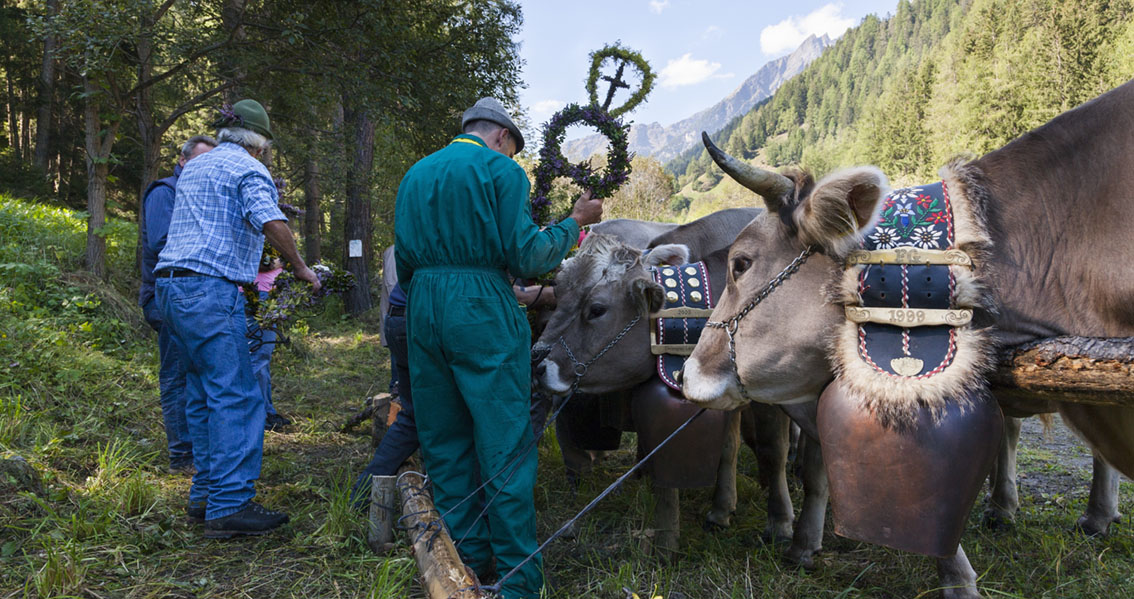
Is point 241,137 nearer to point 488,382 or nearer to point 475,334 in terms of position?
point 475,334

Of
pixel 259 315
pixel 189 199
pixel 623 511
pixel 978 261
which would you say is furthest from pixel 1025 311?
pixel 259 315

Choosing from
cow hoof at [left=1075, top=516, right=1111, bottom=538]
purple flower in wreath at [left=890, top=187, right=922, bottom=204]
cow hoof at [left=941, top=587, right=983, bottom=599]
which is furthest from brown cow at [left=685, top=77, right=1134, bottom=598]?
cow hoof at [left=1075, top=516, right=1111, bottom=538]

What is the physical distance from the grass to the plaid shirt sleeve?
1572mm

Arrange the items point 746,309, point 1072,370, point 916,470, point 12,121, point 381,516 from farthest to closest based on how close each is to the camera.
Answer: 1. point 12,121
2. point 381,516
3. point 746,309
4. point 916,470
5. point 1072,370

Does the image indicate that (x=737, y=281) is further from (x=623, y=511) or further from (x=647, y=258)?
(x=623, y=511)

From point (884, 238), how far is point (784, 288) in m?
0.35

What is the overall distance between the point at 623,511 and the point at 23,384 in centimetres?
499

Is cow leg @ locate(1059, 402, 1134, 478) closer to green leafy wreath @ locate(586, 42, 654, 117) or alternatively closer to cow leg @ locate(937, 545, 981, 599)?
cow leg @ locate(937, 545, 981, 599)

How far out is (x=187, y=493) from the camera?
162 inches

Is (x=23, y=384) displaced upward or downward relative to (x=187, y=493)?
upward

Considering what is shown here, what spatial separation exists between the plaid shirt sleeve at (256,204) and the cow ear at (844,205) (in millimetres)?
2851

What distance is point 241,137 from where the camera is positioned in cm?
395

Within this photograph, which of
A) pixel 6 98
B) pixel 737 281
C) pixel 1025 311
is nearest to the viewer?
pixel 1025 311

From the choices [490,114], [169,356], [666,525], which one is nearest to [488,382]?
[490,114]
